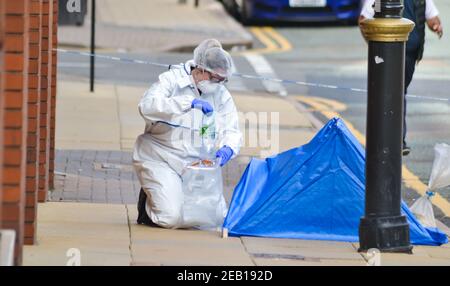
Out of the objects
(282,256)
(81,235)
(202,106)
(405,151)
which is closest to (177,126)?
(202,106)

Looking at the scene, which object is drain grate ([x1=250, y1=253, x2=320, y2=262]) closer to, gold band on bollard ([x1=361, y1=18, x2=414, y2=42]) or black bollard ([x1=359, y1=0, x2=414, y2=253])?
black bollard ([x1=359, y1=0, x2=414, y2=253])

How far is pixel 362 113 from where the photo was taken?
1510cm

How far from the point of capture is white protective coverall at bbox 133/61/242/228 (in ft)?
28.5

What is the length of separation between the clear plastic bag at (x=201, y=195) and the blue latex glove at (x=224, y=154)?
0.13 meters

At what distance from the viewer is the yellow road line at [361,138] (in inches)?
410

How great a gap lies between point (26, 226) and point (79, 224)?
47.0 inches

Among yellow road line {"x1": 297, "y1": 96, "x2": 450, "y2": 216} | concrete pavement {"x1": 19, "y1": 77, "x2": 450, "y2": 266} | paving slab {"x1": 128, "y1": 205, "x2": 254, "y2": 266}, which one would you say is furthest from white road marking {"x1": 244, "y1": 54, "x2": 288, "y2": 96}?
paving slab {"x1": 128, "y1": 205, "x2": 254, "y2": 266}

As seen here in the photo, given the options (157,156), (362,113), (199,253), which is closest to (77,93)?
(362,113)

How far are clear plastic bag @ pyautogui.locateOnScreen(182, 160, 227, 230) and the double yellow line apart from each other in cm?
1295

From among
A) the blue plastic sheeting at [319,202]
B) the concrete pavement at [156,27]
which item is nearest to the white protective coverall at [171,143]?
the blue plastic sheeting at [319,202]

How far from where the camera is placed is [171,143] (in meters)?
8.80

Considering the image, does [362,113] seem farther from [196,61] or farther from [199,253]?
[199,253]

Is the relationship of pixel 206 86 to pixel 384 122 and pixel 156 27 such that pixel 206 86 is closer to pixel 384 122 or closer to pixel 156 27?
pixel 384 122
